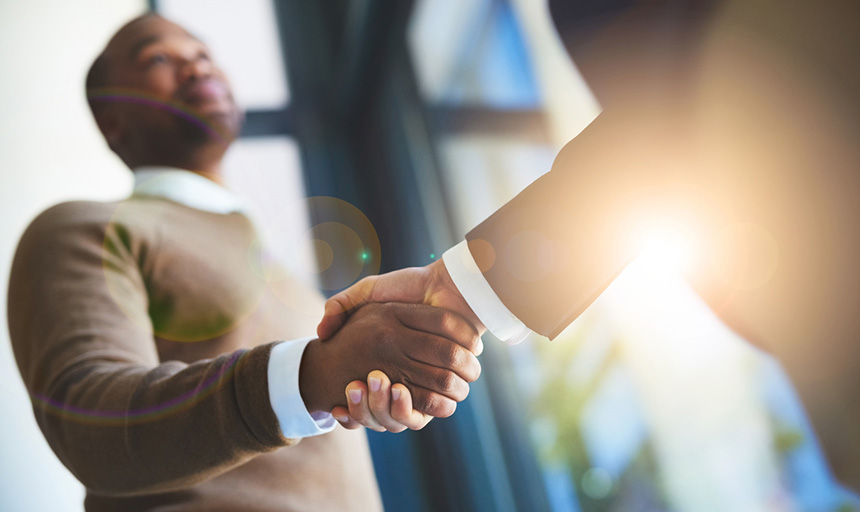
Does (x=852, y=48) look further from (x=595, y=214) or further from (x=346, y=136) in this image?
(x=346, y=136)

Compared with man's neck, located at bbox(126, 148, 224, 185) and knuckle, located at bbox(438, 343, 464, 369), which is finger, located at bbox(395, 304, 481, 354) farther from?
man's neck, located at bbox(126, 148, 224, 185)

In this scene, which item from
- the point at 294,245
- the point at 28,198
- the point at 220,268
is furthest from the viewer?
the point at 294,245

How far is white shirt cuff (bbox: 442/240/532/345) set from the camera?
25.6 inches

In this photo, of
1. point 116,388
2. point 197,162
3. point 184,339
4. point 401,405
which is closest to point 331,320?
point 401,405

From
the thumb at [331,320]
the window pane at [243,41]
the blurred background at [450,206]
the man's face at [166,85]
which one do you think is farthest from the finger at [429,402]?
the window pane at [243,41]

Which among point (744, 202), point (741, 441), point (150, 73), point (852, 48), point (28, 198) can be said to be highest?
point (150, 73)

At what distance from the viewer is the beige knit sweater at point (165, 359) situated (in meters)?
0.65

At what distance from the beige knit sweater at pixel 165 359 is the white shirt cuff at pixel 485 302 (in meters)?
0.24

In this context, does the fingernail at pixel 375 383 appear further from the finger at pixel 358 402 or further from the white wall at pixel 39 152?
the white wall at pixel 39 152

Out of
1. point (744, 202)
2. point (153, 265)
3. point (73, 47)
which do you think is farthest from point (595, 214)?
point (73, 47)

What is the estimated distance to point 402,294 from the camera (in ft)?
2.33

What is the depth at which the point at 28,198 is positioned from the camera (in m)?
1.62

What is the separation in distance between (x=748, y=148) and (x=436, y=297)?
1.31ft

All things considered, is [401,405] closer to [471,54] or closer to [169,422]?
[169,422]
